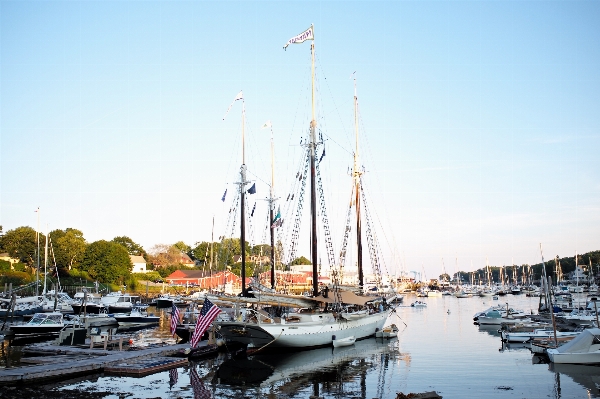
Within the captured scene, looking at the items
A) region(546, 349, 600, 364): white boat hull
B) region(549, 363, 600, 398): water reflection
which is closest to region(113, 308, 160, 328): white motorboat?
region(546, 349, 600, 364): white boat hull

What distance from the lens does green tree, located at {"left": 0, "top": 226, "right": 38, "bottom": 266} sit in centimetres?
12238

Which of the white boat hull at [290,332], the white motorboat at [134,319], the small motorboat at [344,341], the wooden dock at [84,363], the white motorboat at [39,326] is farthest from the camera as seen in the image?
the white motorboat at [134,319]

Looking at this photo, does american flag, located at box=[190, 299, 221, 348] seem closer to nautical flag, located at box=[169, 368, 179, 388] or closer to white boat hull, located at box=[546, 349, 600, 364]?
nautical flag, located at box=[169, 368, 179, 388]

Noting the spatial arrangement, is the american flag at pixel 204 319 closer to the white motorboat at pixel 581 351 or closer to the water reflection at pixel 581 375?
the water reflection at pixel 581 375

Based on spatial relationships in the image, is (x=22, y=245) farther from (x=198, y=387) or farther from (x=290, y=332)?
(x=198, y=387)

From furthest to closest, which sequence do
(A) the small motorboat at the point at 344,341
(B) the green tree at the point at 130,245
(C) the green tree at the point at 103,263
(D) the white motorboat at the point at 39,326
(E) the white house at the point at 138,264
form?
(B) the green tree at the point at 130,245, (E) the white house at the point at 138,264, (C) the green tree at the point at 103,263, (D) the white motorboat at the point at 39,326, (A) the small motorboat at the point at 344,341

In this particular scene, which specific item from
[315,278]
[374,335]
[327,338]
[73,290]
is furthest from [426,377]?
[73,290]

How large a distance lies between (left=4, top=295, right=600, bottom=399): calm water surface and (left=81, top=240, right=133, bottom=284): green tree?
97376mm

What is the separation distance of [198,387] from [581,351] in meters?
23.1

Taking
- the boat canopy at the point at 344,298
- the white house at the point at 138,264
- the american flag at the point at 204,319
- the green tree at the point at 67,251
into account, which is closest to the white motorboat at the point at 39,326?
the american flag at the point at 204,319

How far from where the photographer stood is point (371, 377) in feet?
105

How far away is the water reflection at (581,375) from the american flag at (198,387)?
16889 millimetres

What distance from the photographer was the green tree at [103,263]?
128625 mm

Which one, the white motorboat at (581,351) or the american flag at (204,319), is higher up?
the american flag at (204,319)
